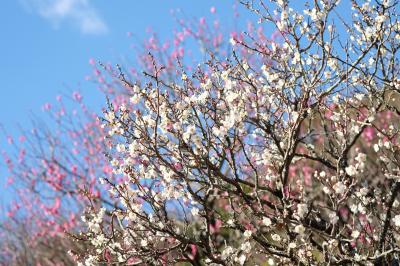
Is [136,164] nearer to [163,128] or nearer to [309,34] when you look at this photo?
[163,128]

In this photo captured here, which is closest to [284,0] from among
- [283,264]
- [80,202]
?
[283,264]

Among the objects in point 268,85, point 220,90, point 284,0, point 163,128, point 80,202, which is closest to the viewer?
point 163,128

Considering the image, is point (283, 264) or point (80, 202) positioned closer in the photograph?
point (283, 264)

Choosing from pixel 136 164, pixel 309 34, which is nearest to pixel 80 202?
pixel 136 164

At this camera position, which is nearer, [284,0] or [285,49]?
[284,0]

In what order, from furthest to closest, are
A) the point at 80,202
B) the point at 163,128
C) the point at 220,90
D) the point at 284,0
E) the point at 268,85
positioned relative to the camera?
the point at 80,202 < the point at 268,85 < the point at 284,0 < the point at 220,90 < the point at 163,128

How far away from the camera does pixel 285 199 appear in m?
4.84

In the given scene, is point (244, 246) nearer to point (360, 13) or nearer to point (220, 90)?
point (220, 90)

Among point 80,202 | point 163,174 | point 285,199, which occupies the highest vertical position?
point 80,202

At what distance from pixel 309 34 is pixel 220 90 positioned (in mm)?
1402

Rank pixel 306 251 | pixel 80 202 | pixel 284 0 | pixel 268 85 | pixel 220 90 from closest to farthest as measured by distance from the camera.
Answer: pixel 306 251
pixel 220 90
pixel 284 0
pixel 268 85
pixel 80 202

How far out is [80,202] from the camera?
Answer: 13547 millimetres

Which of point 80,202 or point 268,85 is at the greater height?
point 80,202

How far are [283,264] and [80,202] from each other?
9451mm
